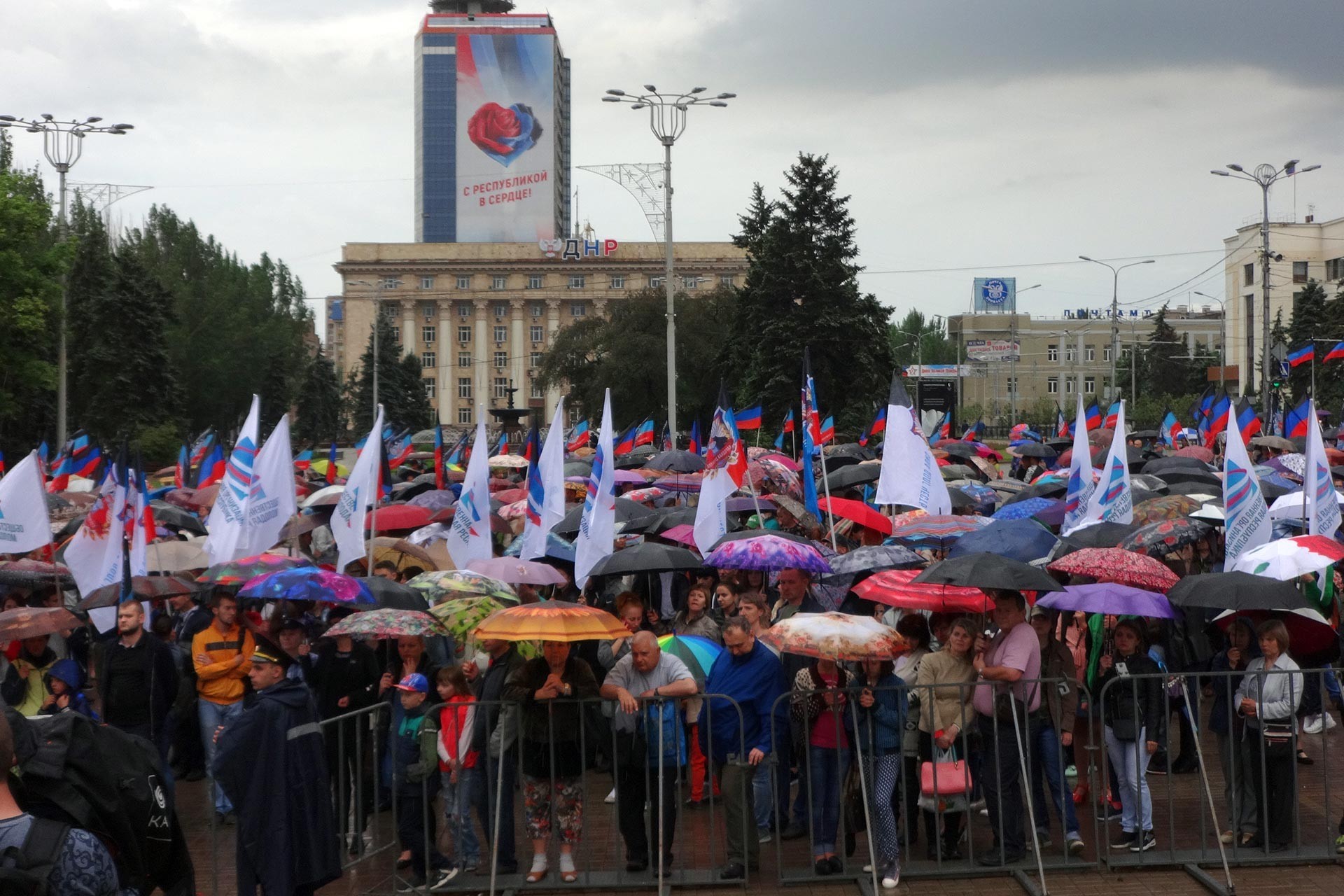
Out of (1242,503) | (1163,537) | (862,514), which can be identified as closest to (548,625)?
(1163,537)

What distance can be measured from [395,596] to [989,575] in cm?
361

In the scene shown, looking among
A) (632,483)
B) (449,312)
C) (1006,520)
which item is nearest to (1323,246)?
(449,312)

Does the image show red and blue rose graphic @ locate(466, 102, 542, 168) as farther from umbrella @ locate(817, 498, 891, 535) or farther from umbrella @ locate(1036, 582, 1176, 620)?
umbrella @ locate(1036, 582, 1176, 620)

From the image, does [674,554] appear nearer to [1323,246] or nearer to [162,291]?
[162,291]

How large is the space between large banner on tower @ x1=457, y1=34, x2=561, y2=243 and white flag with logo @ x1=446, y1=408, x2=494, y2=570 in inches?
4734

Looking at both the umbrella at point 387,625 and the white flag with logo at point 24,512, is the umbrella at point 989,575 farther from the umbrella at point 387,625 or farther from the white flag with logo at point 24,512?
the white flag with logo at point 24,512

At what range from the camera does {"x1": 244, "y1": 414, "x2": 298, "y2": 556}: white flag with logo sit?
38.2 feet

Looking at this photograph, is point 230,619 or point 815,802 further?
point 230,619

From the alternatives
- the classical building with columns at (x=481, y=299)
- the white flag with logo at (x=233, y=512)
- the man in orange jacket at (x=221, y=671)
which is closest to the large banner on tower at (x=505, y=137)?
the classical building with columns at (x=481, y=299)

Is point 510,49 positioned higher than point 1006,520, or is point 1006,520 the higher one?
point 510,49

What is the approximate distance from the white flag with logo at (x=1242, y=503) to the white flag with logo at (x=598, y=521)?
14.2 feet

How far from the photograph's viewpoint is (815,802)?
7.76 meters

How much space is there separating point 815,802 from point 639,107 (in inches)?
1002

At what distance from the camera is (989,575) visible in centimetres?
782
